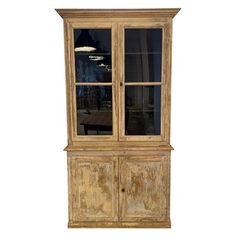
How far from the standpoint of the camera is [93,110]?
2662mm

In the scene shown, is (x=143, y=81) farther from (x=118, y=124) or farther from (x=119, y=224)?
(x=119, y=224)

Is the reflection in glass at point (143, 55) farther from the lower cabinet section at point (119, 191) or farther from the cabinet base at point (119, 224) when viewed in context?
the cabinet base at point (119, 224)

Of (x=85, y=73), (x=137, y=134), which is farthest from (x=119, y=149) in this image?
(x=85, y=73)

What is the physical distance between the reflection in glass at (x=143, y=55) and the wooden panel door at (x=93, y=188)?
0.92 meters

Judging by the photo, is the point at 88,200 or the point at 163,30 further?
the point at 88,200

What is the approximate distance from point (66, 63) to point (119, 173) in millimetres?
1260

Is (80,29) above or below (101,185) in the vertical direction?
above

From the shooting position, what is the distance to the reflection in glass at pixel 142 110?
262 cm

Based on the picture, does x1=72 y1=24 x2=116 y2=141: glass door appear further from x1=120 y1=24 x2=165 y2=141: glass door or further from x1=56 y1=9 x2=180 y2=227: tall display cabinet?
x1=120 y1=24 x2=165 y2=141: glass door

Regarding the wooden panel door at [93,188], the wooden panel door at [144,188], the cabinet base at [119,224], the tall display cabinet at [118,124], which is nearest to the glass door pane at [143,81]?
the tall display cabinet at [118,124]

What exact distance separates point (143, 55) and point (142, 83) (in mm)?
286

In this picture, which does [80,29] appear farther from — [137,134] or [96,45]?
[137,134]

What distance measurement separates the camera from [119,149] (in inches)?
102

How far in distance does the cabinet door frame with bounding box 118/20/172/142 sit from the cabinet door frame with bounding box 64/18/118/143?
2.0 inches
